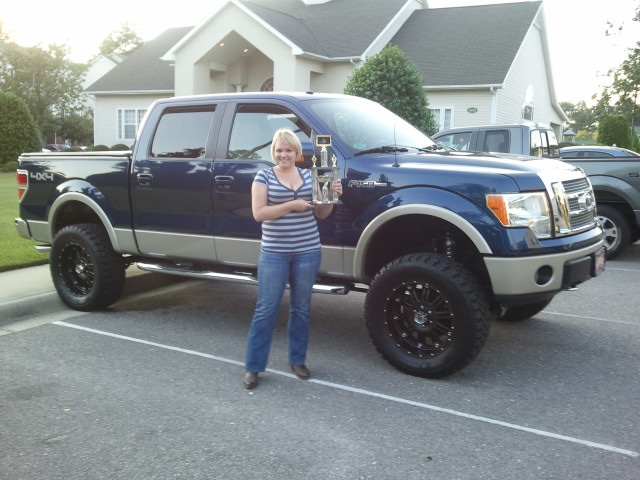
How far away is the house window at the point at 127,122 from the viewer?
29859mm

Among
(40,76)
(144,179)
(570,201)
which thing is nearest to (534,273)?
(570,201)

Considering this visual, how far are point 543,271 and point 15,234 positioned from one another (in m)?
7.94

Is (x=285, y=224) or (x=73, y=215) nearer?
(x=285, y=224)

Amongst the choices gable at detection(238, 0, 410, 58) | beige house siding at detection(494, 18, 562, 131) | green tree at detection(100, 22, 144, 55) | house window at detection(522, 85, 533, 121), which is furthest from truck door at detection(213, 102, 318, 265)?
green tree at detection(100, 22, 144, 55)

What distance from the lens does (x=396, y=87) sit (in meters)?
17.5

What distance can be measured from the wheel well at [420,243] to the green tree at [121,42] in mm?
81455

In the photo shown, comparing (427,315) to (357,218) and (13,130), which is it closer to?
(357,218)

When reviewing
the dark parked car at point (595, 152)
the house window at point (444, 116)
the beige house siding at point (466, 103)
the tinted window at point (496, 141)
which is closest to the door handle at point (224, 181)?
the tinted window at point (496, 141)

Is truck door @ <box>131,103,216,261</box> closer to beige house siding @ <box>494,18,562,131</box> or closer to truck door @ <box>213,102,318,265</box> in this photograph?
truck door @ <box>213,102,318,265</box>

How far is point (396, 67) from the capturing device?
1748cm

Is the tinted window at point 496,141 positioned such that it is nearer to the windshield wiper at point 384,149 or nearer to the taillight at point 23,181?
the windshield wiper at point 384,149

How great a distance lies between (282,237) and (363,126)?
1.57 m

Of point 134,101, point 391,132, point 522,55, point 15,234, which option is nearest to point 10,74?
point 134,101

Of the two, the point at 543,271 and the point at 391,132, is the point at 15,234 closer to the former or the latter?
the point at 391,132
